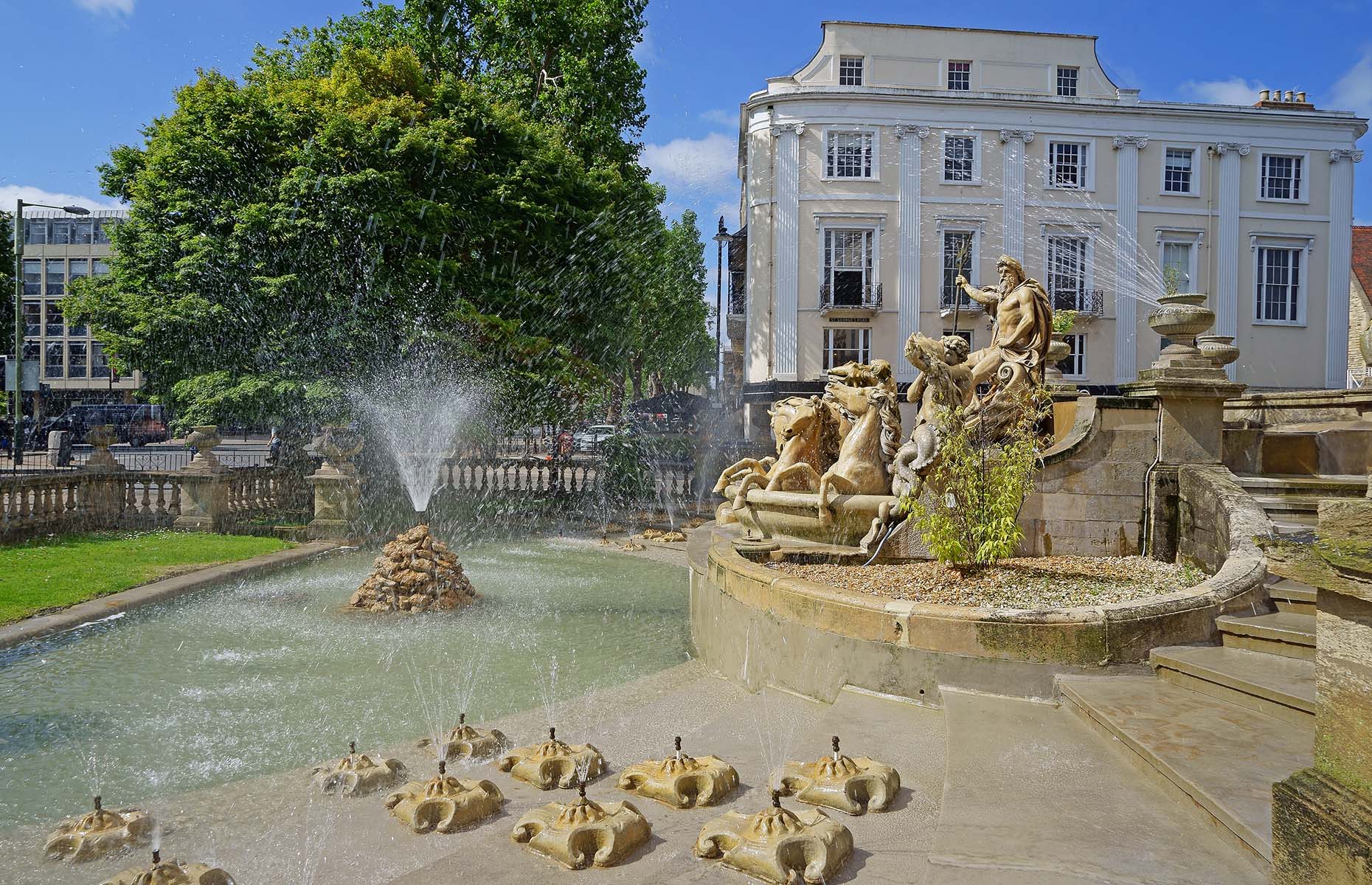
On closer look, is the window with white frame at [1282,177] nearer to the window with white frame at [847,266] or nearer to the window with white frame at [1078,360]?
the window with white frame at [1078,360]

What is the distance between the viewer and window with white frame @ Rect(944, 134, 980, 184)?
30.7 meters

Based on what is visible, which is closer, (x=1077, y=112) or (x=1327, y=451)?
(x=1327, y=451)

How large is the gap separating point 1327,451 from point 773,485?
6.75 meters

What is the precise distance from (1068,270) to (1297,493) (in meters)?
25.7

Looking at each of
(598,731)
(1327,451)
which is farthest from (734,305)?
(598,731)

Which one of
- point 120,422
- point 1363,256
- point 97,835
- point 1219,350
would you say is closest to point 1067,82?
point 1363,256

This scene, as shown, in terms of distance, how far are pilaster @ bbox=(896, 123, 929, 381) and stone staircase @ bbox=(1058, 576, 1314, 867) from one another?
25871 mm

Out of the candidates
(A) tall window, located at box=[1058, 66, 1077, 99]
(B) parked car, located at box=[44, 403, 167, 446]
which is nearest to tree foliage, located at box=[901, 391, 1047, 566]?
(A) tall window, located at box=[1058, 66, 1077, 99]

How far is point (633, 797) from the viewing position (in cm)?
444

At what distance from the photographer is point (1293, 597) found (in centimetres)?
572

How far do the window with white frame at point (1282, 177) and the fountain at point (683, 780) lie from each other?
35.5 m

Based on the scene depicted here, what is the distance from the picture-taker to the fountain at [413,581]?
31.8 feet

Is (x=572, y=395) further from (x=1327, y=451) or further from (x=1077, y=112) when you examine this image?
(x=1077, y=112)

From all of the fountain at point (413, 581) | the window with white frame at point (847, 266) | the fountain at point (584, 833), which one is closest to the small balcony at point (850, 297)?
the window with white frame at point (847, 266)
